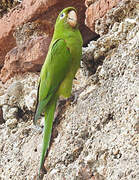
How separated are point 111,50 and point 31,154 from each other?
74 centimetres

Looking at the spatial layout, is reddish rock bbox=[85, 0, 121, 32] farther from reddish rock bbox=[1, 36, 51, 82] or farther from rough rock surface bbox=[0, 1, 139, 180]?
reddish rock bbox=[1, 36, 51, 82]

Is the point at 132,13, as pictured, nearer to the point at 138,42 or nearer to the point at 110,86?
the point at 138,42

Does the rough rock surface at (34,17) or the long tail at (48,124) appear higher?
the rough rock surface at (34,17)

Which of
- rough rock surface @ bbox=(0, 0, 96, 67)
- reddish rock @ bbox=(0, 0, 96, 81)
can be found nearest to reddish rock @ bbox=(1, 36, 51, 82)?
reddish rock @ bbox=(0, 0, 96, 81)

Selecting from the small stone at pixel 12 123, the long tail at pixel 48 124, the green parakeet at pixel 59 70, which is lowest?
the small stone at pixel 12 123

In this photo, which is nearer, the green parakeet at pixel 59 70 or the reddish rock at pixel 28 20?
the green parakeet at pixel 59 70

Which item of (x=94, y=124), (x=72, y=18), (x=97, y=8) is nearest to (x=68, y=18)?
(x=72, y=18)

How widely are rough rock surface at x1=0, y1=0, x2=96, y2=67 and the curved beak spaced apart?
196mm

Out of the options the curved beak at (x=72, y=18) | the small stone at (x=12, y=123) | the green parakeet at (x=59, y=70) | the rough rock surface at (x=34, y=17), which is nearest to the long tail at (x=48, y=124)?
the green parakeet at (x=59, y=70)

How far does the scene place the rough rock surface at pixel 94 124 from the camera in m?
1.54

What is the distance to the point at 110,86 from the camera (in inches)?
70.9

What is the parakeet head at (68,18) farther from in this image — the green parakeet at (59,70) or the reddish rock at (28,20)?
the reddish rock at (28,20)

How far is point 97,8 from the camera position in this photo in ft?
7.11

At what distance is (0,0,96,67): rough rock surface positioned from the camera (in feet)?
8.06
